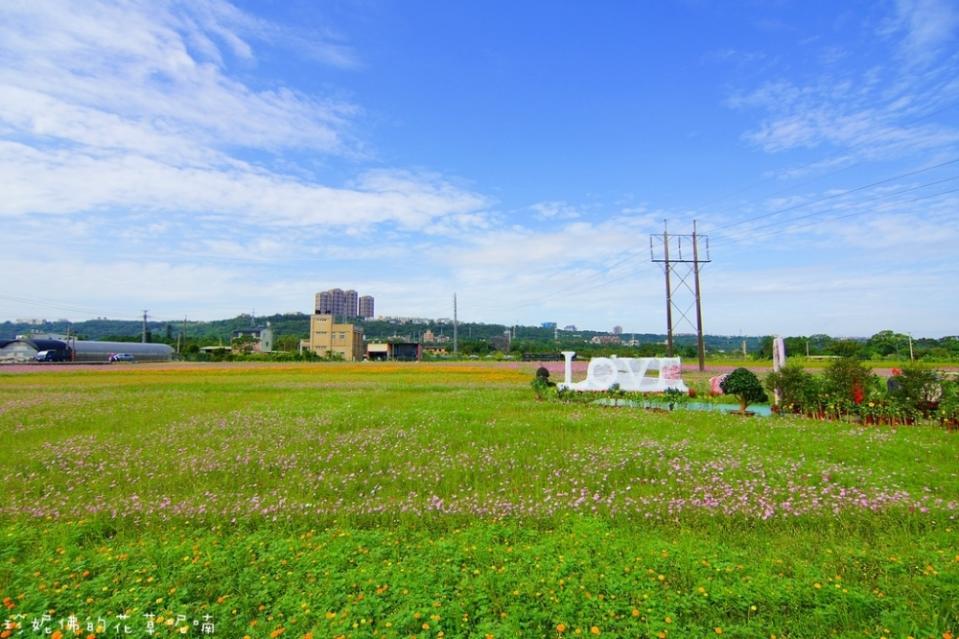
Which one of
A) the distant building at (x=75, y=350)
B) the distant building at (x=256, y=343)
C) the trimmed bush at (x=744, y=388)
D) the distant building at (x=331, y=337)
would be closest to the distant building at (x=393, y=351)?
the distant building at (x=331, y=337)

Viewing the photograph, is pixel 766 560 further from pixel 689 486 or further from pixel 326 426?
pixel 326 426

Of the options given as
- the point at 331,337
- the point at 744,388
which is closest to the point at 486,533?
the point at 744,388

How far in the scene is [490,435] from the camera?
11.9 meters

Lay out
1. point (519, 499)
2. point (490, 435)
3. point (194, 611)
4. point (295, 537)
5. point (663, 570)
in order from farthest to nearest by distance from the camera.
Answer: point (490, 435) < point (519, 499) < point (295, 537) < point (663, 570) < point (194, 611)

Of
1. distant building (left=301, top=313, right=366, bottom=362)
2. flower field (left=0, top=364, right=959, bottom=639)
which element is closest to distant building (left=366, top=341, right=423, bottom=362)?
distant building (left=301, top=313, right=366, bottom=362)

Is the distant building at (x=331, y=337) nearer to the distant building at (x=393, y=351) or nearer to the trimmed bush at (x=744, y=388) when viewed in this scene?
the distant building at (x=393, y=351)

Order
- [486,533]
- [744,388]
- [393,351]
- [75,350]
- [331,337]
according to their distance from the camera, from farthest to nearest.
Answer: [331,337]
[393,351]
[75,350]
[744,388]
[486,533]

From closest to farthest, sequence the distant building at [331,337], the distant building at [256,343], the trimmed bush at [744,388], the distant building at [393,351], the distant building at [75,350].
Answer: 1. the trimmed bush at [744,388]
2. the distant building at [75,350]
3. the distant building at [393,351]
4. the distant building at [256,343]
5. the distant building at [331,337]

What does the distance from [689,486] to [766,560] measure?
2.74 metres

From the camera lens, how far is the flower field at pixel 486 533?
4004 millimetres

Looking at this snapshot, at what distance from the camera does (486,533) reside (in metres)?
5.84

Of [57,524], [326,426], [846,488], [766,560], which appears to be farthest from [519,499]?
[326,426]

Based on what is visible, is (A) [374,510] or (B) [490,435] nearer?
(A) [374,510]

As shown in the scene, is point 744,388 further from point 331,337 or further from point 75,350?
point 331,337
